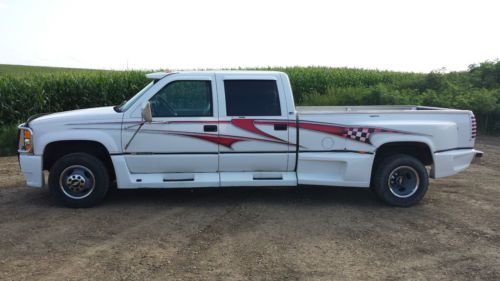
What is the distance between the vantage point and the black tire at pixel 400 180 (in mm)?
7012

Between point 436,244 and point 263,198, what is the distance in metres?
2.71

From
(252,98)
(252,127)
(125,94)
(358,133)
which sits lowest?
A: (358,133)

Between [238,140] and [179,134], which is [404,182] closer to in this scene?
[238,140]

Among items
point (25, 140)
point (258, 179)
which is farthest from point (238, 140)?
point (25, 140)

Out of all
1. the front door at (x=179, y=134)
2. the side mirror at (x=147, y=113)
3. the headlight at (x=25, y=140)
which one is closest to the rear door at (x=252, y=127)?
the front door at (x=179, y=134)

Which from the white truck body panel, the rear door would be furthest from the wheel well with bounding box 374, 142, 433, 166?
the rear door

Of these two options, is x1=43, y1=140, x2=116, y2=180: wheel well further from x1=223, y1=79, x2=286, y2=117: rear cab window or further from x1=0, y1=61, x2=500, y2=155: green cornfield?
x1=0, y1=61, x2=500, y2=155: green cornfield

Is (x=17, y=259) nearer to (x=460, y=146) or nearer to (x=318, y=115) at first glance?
(x=318, y=115)

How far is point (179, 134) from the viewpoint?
22.2ft

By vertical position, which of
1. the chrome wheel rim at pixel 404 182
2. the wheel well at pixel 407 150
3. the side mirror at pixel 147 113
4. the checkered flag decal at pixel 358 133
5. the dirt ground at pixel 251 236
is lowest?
the dirt ground at pixel 251 236

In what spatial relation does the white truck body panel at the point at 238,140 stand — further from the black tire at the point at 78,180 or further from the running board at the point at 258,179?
the black tire at the point at 78,180

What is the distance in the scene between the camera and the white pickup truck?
675cm

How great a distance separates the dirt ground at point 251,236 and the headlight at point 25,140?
0.85 meters

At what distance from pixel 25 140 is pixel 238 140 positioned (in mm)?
2980
